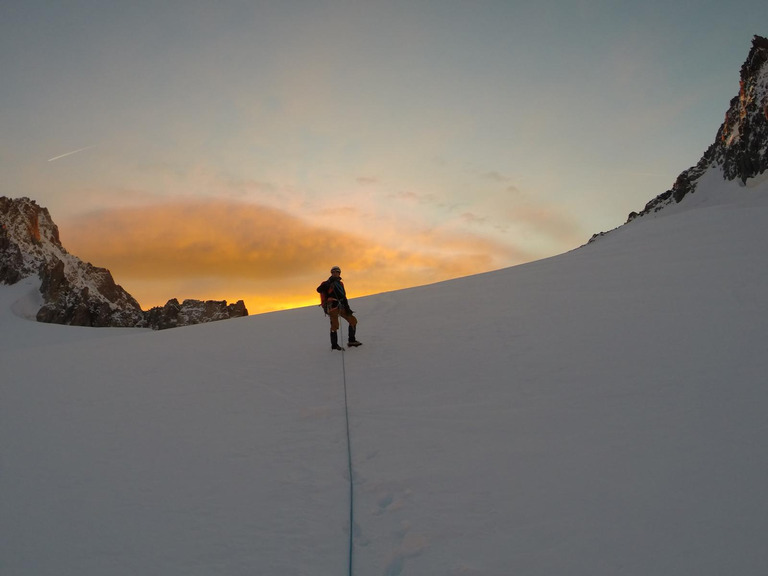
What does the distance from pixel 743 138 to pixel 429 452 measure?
5753cm

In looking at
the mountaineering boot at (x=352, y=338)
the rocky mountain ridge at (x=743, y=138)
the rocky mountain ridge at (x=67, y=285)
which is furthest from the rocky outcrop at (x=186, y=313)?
the rocky mountain ridge at (x=743, y=138)

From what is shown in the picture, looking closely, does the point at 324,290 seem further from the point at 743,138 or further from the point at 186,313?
the point at 186,313

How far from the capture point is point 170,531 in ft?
12.1

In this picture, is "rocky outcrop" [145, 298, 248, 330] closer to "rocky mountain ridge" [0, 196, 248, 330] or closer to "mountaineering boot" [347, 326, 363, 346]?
"rocky mountain ridge" [0, 196, 248, 330]

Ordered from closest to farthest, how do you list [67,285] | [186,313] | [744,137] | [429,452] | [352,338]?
[429,452] → [352,338] → [744,137] → [186,313] → [67,285]

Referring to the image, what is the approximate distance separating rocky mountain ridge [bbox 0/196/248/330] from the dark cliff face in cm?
6152

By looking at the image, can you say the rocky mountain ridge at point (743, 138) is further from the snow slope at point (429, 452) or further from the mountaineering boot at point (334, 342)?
the mountaineering boot at point (334, 342)

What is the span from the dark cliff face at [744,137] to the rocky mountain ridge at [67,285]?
202ft

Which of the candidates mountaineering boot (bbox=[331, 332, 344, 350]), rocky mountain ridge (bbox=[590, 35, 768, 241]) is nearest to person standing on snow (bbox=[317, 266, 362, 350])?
mountaineering boot (bbox=[331, 332, 344, 350])

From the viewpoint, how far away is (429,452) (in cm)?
480

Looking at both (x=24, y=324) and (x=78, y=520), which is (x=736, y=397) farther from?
(x=24, y=324)

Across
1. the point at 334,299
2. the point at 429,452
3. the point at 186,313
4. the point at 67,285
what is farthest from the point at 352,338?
the point at 67,285

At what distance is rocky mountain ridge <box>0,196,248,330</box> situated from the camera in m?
53.0

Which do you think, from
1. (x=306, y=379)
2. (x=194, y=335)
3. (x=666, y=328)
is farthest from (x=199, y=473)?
(x=194, y=335)
